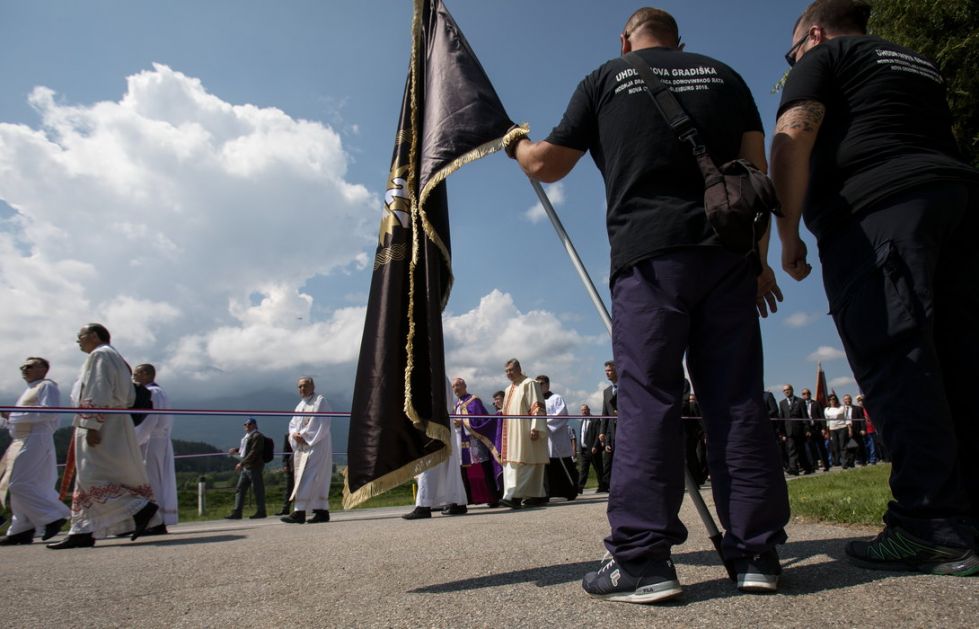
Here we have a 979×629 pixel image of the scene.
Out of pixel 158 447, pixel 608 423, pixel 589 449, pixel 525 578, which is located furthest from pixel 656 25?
pixel 589 449

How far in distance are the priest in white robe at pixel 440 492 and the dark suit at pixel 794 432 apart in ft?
A: 34.8

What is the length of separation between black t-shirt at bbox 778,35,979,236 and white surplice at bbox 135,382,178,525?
861cm

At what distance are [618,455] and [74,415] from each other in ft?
19.6

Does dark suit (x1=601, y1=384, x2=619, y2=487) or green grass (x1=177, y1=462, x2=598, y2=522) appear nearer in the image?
dark suit (x1=601, y1=384, x2=619, y2=487)

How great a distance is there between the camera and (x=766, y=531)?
205 cm

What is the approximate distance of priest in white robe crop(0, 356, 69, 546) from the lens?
22.3 feet

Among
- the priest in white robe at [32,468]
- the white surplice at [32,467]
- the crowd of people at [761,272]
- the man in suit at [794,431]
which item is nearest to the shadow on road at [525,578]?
the crowd of people at [761,272]

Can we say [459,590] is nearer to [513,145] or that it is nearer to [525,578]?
[525,578]

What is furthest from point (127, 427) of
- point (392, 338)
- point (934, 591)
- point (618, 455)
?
point (934, 591)

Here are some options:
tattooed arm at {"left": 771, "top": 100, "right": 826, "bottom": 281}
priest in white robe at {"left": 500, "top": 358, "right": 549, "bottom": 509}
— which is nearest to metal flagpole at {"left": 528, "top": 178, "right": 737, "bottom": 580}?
tattooed arm at {"left": 771, "top": 100, "right": 826, "bottom": 281}

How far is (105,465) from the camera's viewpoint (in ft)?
19.9

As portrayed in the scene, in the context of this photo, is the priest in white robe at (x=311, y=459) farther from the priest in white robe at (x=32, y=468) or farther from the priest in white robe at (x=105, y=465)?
the priest in white robe at (x=32, y=468)

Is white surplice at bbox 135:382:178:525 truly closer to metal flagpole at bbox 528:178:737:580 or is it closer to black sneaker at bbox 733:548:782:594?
metal flagpole at bbox 528:178:737:580

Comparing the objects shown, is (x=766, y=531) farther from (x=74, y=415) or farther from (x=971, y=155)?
(x=971, y=155)
